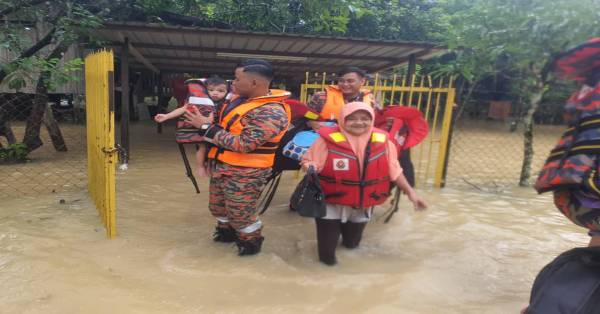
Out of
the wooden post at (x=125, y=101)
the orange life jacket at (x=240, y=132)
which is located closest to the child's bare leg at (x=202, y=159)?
the orange life jacket at (x=240, y=132)

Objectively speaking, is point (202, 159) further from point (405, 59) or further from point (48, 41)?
point (405, 59)

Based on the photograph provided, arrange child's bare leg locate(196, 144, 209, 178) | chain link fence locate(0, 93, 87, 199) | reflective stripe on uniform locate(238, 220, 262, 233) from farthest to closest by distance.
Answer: chain link fence locate(0, 93, 87, 199) → child's bare leg locate(196, 144, 209, 178) → reflective stripe on uniform locate(238, 220, 262, 233)

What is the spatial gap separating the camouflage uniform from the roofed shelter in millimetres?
3327

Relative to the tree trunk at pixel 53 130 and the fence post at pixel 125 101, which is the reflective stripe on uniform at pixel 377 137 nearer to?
the fence post at pixel 125 101

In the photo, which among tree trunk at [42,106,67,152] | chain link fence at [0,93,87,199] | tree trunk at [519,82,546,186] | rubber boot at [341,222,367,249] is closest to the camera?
rubber boot at [341,222,367,249]

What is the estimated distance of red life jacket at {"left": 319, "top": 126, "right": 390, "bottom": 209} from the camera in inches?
117

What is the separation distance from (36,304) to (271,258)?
5.42 feet

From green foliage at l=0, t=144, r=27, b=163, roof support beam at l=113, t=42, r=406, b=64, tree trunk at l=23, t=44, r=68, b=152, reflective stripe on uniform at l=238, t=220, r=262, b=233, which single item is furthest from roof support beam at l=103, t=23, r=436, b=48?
reflective stripe on uniform at l=238, t=220, r=262, b=233

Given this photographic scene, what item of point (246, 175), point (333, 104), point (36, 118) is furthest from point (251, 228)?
point (36, 118)

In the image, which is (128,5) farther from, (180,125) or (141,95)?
(141,95)

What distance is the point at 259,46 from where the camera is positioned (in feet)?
23.2

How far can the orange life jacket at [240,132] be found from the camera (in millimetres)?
3025

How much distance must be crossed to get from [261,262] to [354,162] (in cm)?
114

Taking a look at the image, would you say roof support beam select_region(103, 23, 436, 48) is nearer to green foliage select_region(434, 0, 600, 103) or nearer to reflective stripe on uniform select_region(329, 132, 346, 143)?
green foliage select_region(434, 0, 600, 103)
